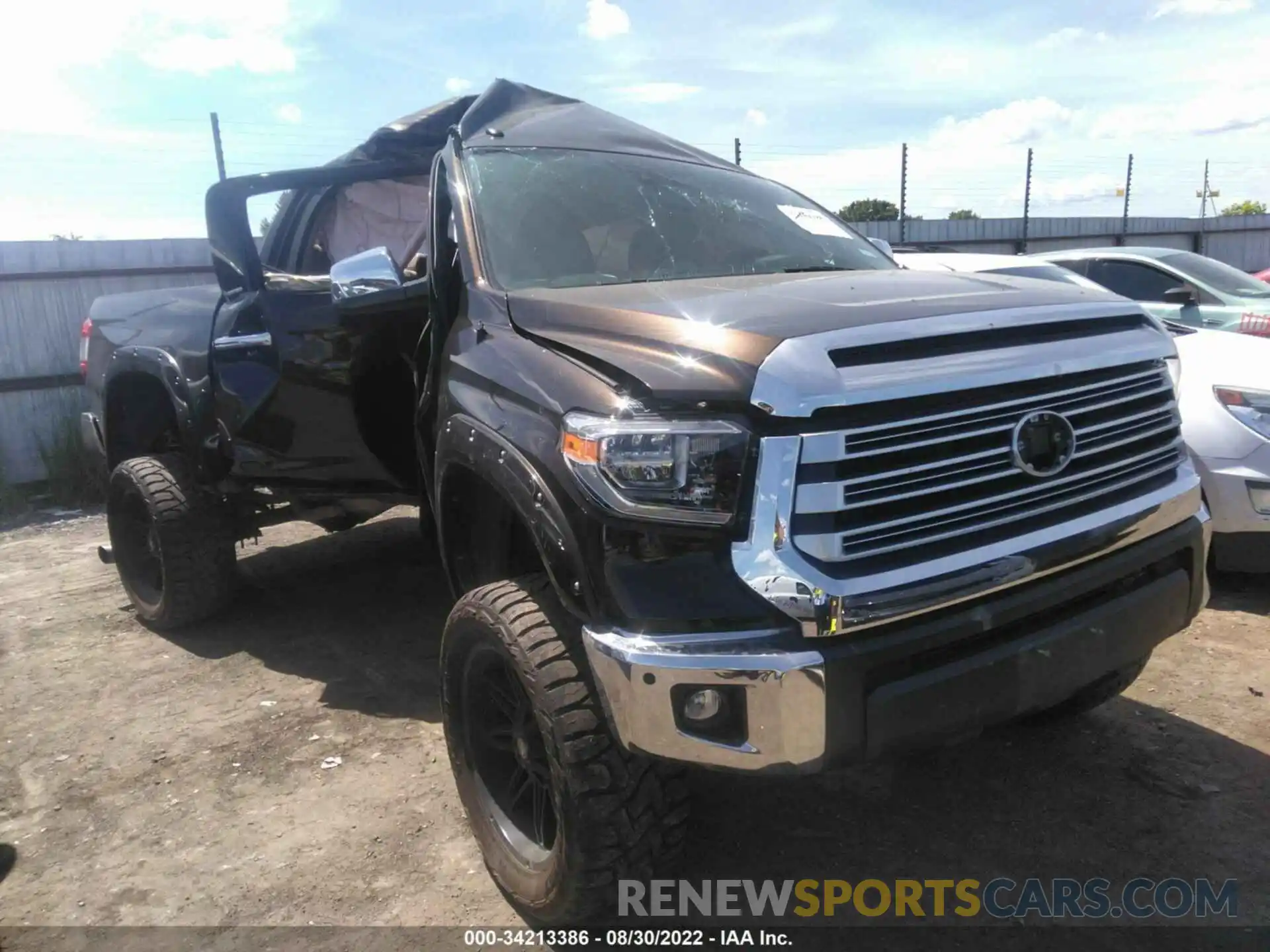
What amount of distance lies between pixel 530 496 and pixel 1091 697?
209 centimetres

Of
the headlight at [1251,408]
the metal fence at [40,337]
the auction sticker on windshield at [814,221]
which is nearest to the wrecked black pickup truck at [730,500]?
the auction sticker on windshield at [814,221]

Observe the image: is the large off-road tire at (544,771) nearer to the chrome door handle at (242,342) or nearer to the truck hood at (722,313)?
the truck hood at (722,313)

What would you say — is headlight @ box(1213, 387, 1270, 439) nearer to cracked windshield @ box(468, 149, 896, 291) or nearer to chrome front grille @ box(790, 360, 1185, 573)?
cracked windshield @ box(468, 149, 896, 291)

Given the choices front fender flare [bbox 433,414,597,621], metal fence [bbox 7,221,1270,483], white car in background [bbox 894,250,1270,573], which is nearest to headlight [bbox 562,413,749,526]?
front fender flare [bbox 433,414,597,621]

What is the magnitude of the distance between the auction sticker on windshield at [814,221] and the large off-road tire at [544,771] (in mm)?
1834

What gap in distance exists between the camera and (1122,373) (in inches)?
97.7

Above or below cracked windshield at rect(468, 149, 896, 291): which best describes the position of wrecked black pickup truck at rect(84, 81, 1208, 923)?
below

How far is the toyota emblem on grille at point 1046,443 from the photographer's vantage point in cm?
225

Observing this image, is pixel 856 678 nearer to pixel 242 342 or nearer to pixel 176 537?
pixel 242 342

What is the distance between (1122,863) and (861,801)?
0.73 metres

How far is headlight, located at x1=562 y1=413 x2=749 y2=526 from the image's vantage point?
205 cm

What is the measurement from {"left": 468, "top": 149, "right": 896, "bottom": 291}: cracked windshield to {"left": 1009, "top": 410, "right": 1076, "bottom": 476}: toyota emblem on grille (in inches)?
43.4

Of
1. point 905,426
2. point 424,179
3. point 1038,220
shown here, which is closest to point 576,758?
point 905,426

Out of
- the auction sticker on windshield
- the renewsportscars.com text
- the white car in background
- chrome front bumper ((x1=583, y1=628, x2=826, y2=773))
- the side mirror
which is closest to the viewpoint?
chrome front bumper ((x1=583, y1=628, x2=826, y2=773))
